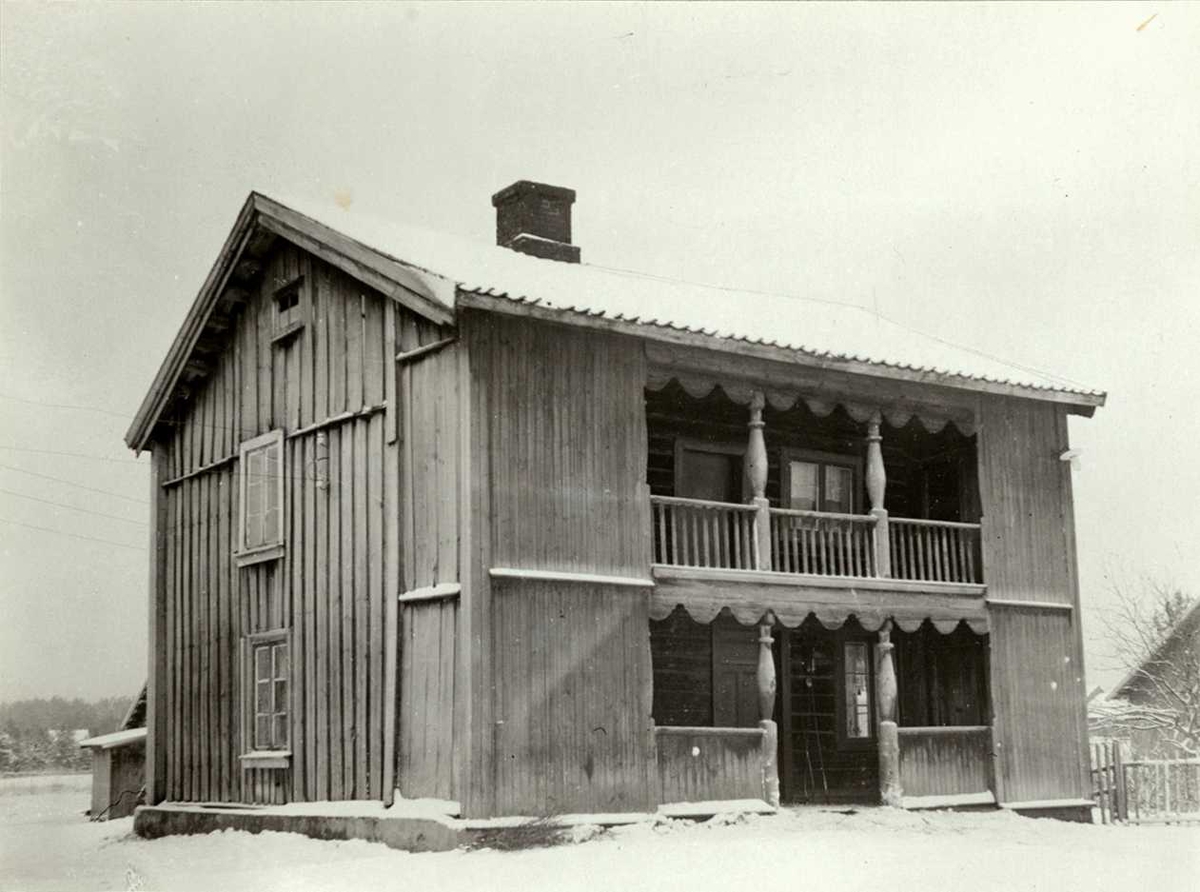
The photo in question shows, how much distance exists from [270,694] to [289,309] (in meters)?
5.18

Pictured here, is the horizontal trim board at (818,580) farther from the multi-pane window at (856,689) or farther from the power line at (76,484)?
the power line at (76,484)

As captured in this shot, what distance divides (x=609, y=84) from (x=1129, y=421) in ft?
88.4

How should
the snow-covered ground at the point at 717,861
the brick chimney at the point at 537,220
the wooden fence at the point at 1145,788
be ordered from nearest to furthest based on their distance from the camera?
the snow-covered ground at the point at 717,861
the wooden fence at the point at 1145,788
the brick chimney at the point at 537,220

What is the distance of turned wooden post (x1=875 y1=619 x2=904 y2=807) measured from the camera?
20.2 meters

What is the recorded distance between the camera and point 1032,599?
22047mm

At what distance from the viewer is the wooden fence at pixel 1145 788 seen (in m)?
23.7

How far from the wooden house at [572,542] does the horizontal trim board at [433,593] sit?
0.07 meters

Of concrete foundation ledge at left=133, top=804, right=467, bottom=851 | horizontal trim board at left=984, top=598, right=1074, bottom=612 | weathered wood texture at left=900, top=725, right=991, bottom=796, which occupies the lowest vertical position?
concrete foundation ledge at left=133, top=804, right=467, bottom=851

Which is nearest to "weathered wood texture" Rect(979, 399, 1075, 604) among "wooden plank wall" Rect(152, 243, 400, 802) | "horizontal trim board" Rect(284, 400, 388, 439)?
"horizontal trim board" Rect(284, 400, 388, 439)

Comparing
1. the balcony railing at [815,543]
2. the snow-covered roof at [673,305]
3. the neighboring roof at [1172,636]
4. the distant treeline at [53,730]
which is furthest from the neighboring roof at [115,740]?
the neighboring roof at [1172,636]

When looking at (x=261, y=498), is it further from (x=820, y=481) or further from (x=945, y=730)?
(x=945, y=730)

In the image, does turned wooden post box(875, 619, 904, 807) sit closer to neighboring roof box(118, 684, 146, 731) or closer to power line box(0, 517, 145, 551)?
power line box(0, 517, 145, 551)

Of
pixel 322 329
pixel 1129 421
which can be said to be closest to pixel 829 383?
pixel 322 329

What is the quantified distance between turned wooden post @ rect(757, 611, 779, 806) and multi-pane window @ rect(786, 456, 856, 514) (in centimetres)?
341
